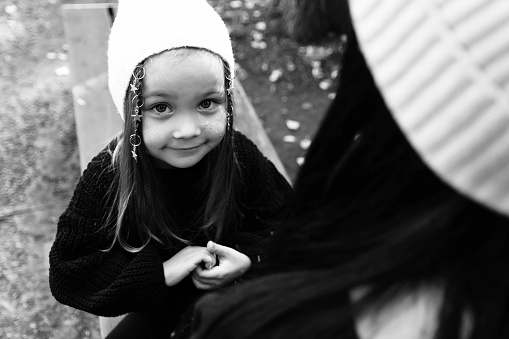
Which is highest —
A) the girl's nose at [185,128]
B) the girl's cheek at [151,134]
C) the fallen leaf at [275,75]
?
the girl's nose at [185,128]

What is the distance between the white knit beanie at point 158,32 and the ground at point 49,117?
82cm

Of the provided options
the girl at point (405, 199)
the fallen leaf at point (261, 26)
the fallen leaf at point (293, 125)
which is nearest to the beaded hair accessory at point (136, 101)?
the girl at point (405, 199)

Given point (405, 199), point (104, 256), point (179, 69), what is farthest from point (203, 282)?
point (405, 199)

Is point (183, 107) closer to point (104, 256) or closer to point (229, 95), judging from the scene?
point (229, 95)

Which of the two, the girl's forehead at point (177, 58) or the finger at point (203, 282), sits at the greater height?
the girl's forehead at point (177, 58)

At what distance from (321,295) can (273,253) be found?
0.25m

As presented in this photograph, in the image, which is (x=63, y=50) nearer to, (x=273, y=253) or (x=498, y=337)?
(x=273, y=253)

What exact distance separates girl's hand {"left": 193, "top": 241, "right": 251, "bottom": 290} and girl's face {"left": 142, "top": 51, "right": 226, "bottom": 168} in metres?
0.29

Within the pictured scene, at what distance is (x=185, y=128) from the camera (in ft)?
5.22

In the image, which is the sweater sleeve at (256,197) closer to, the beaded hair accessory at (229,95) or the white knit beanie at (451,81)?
the beaded hair accessory at (229,95)

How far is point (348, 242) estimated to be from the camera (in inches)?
34.1

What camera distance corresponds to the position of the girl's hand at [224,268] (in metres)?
1.77

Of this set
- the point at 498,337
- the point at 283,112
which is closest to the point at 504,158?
the point at 498,337

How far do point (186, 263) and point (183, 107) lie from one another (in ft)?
1.58
